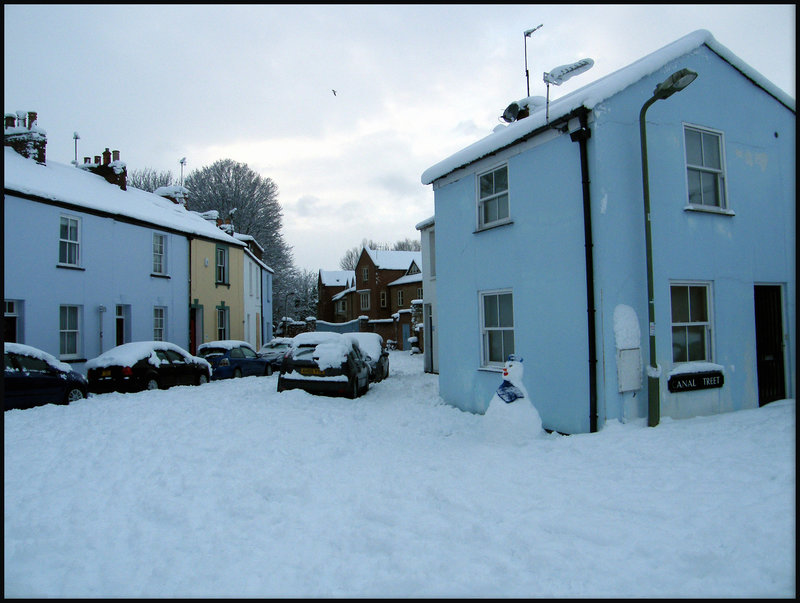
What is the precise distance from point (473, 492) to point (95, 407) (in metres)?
8.45

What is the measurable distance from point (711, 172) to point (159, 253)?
A: 1939 centimetres

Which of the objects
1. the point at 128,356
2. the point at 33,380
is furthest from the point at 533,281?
the point at 128,356

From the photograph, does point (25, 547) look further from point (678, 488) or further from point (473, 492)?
point (678, 488)

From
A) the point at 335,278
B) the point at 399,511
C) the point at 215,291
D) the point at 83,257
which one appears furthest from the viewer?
the point at 335,278

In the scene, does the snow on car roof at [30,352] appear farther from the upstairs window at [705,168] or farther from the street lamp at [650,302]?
the upstairs window at [705,168]

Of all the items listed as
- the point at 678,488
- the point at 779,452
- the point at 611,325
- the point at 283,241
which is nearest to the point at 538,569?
the point at 678,488

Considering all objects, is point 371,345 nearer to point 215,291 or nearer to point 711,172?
point 215,291

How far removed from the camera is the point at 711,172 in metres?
9.42

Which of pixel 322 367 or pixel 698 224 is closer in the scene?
pixel 698 224

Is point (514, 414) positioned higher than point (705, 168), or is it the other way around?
point (705, 168)

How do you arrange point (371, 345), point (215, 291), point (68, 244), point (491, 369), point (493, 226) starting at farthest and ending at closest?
point (215, 291)
point (371, 345)
point (68, 244)
point (491, 369)
point (493, 226)

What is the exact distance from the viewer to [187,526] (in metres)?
4.82

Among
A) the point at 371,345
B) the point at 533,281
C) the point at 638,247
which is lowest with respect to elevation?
the point at 371,345

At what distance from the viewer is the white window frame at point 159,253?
20.8 metres
